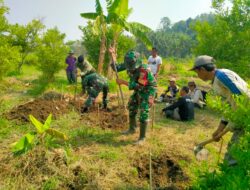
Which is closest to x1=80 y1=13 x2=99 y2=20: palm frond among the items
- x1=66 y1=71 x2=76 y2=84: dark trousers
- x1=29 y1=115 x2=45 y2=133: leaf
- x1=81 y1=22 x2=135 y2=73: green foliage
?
x1=66 y1=71 x2=76 y2=84: dark trousers

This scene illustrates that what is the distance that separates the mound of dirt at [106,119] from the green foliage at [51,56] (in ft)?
17.4

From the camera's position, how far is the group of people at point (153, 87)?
11.1ft

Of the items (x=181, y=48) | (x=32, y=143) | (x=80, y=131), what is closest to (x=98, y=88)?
(x=80, y=131)

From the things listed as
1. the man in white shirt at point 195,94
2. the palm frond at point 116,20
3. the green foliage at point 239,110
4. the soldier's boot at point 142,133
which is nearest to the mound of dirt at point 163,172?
the soldier's boot at point 142,133

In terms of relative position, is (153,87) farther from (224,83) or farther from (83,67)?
(83,67)

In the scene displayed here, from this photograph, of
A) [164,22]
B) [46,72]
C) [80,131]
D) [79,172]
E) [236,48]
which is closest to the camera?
[79,172]

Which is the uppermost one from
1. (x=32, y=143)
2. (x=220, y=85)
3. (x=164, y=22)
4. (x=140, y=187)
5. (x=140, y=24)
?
(x=164, y=22)

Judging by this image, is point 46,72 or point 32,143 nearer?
point 32,143

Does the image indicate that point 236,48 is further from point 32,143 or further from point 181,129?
point 32,143

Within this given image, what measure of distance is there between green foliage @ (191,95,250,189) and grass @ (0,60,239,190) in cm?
135

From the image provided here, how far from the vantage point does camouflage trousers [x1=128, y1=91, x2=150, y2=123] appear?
19.8 feet

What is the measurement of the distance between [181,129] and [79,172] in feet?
11.7

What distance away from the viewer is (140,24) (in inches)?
388

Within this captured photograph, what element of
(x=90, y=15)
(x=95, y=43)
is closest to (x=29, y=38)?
(x=95, y=43)
